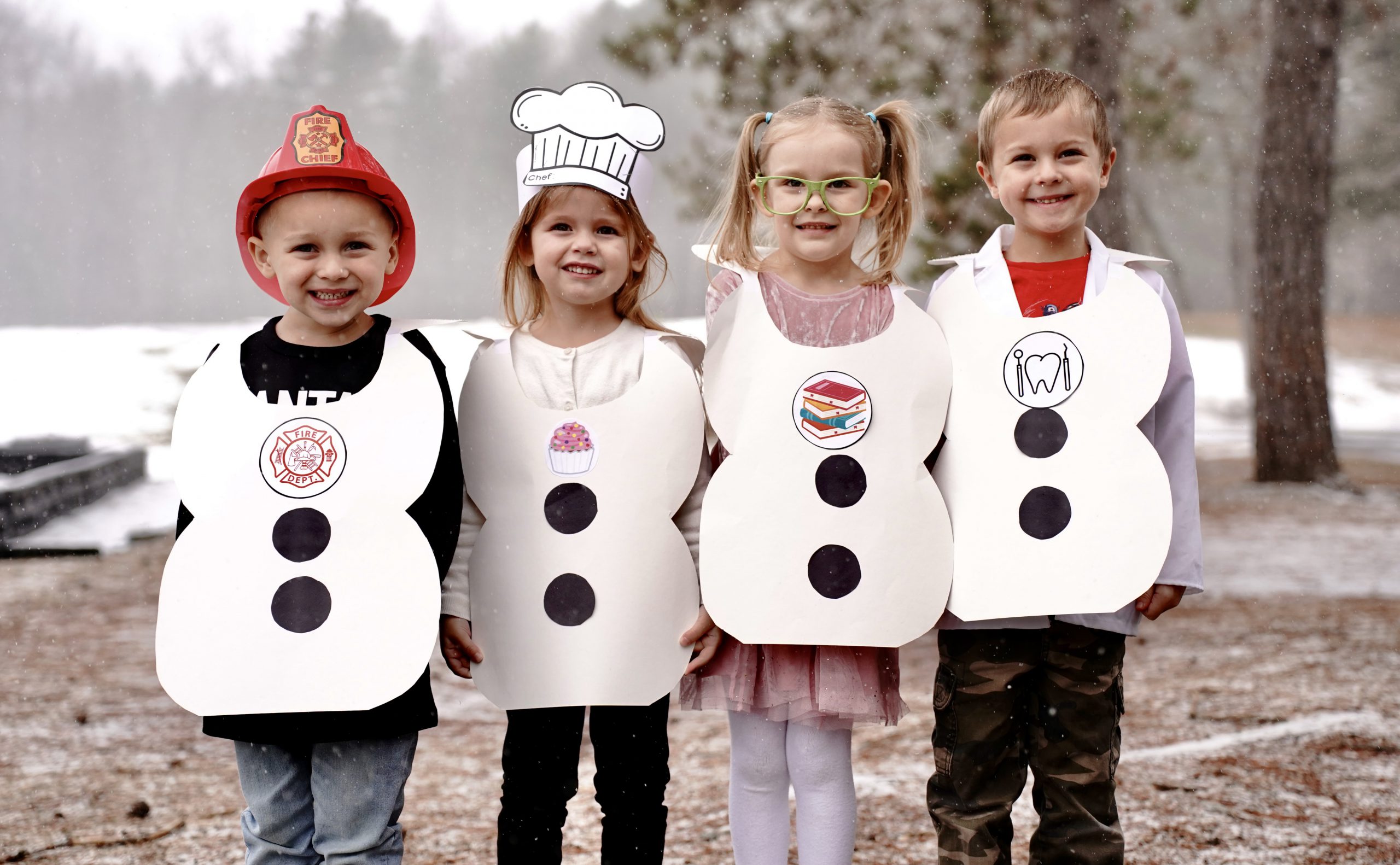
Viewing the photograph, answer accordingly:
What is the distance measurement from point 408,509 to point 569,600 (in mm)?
332

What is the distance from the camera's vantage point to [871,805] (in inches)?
127

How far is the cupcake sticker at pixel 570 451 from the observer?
2.15 meters

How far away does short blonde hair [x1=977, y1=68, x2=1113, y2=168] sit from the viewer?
214cm

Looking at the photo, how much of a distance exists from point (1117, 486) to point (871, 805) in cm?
146

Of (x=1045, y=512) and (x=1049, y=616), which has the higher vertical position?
(x=1045, y=512)

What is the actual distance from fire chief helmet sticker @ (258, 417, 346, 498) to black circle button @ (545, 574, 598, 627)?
1.39 feet

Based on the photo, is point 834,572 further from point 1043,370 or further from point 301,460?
point 301,460

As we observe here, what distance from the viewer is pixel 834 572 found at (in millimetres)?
2133

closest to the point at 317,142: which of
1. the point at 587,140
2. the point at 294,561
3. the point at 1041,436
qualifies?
the point at 587,140

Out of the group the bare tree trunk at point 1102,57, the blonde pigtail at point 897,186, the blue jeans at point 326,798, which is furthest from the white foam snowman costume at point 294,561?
the bare tree trunk at point 1102,57

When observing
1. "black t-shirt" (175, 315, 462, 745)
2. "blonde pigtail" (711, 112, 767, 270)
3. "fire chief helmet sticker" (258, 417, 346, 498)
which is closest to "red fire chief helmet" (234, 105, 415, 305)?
"black t-shirt" (175, 315, 462, 745)

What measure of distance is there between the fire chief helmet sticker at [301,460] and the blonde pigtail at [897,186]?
102 centimetres

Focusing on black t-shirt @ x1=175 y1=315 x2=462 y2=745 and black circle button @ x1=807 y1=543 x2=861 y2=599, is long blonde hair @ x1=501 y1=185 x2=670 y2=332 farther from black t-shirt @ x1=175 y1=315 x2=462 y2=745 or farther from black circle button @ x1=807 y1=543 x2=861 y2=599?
black circle button @ x1=807 y1=543 x2=861 y2=599

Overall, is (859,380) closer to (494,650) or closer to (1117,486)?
(1117,486)
